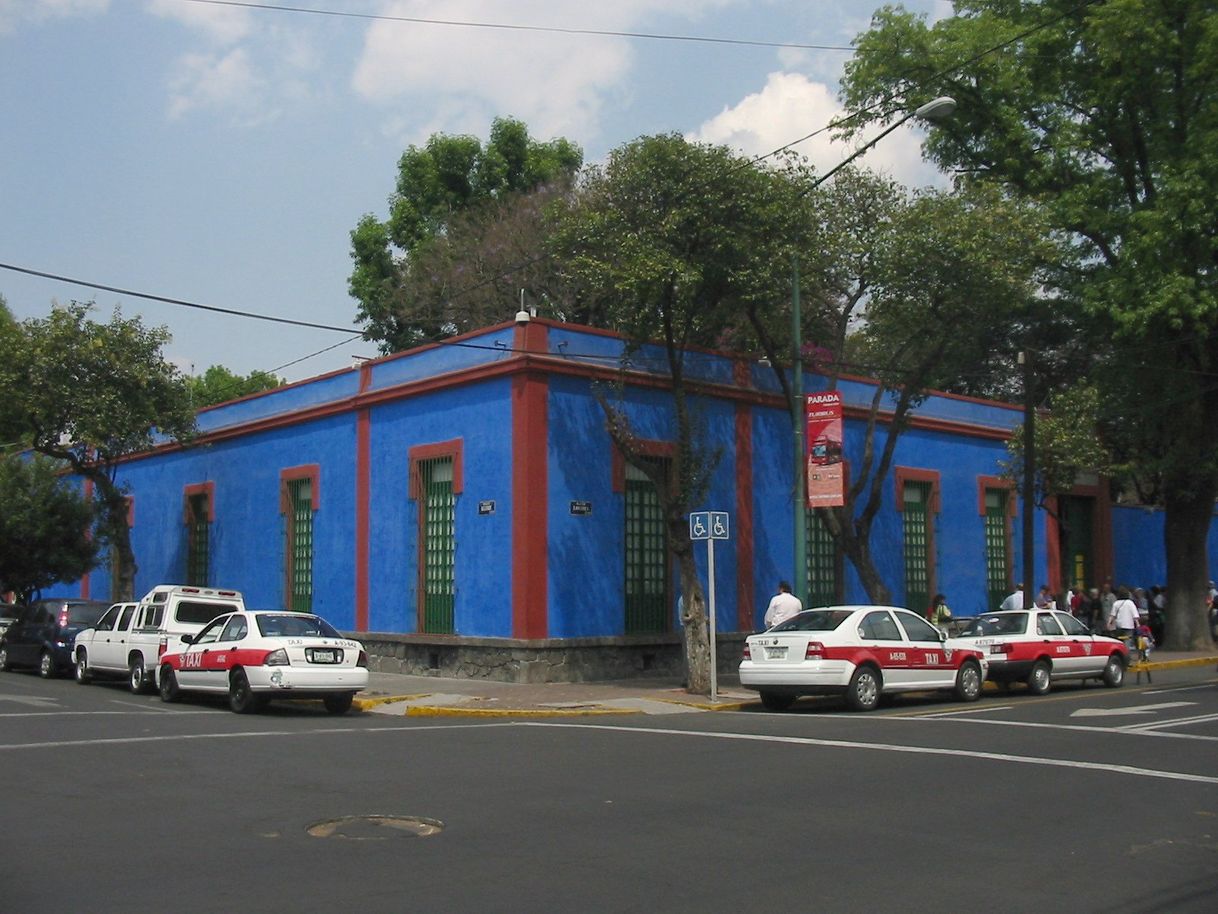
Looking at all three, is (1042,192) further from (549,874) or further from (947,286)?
(549,874)

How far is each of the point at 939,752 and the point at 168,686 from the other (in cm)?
1222

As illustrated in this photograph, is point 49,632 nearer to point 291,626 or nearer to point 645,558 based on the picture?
point 291,626

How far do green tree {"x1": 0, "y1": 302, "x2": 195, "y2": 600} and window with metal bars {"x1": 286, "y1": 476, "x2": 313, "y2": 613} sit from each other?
3553 millimetres

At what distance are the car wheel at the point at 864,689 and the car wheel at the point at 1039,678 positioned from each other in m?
4.09

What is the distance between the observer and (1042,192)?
1209 inches

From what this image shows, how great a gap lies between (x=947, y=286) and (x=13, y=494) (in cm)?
Answer: 2397

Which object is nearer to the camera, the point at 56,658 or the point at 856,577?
the point at 56,658

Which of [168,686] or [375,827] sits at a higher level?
[168,686]

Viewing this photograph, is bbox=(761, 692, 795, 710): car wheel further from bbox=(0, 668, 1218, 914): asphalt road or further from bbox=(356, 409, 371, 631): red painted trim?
bbox=(356, 409, 371, 631): red painted trim

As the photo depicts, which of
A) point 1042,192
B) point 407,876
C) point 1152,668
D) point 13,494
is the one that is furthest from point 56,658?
point 1042,192

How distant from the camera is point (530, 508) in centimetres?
2211

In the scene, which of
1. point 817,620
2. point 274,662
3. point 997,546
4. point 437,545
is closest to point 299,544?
point 437,545

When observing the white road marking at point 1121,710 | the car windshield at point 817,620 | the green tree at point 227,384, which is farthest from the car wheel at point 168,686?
the green tree at point 227,384

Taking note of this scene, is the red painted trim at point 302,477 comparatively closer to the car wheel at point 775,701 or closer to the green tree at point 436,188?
the car wheel at point 775,701
